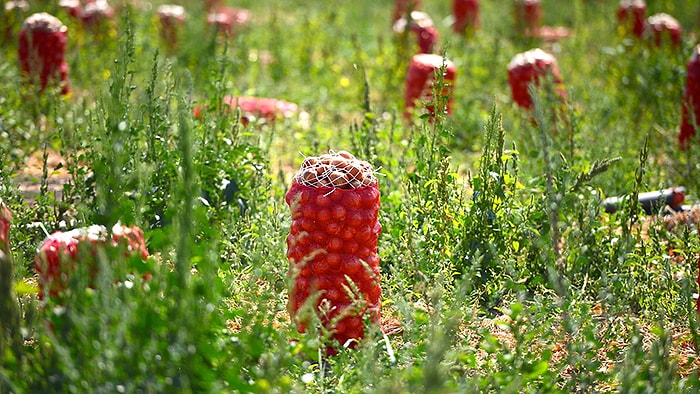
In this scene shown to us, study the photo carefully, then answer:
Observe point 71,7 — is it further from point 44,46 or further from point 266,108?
point 266,108

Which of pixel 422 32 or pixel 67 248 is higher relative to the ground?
pixel 422 32

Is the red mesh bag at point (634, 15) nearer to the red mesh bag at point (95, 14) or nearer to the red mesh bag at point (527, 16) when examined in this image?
the red mesh bag at point (527, 16)

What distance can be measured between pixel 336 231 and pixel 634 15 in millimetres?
6669

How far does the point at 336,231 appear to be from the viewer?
122 inches

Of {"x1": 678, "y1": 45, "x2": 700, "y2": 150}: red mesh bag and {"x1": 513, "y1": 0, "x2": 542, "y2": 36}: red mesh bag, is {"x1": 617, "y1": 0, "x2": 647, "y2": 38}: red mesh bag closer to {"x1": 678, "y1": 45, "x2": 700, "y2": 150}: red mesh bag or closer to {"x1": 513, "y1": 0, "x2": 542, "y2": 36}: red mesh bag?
{"x1": 513, "y1": 0, "x2": 542, "y2": 36}: red mesh bag

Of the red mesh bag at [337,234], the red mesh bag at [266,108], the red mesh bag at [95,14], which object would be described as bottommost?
the red mesh bag at [266,108]

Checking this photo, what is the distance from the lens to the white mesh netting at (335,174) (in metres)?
3.08

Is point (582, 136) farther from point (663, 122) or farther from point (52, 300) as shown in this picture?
point (52, 300)

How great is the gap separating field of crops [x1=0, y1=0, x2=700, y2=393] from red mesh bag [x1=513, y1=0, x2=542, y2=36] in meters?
0.99

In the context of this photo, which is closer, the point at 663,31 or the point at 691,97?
the point at 691,97

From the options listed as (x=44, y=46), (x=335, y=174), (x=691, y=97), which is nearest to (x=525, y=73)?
(x=691, y=97)

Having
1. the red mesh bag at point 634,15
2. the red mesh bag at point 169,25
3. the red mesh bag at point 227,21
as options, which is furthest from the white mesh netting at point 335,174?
the red mesh bag at point 634,15

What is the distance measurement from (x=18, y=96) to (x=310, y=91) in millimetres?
2616

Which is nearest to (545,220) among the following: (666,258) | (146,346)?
(666,258)
